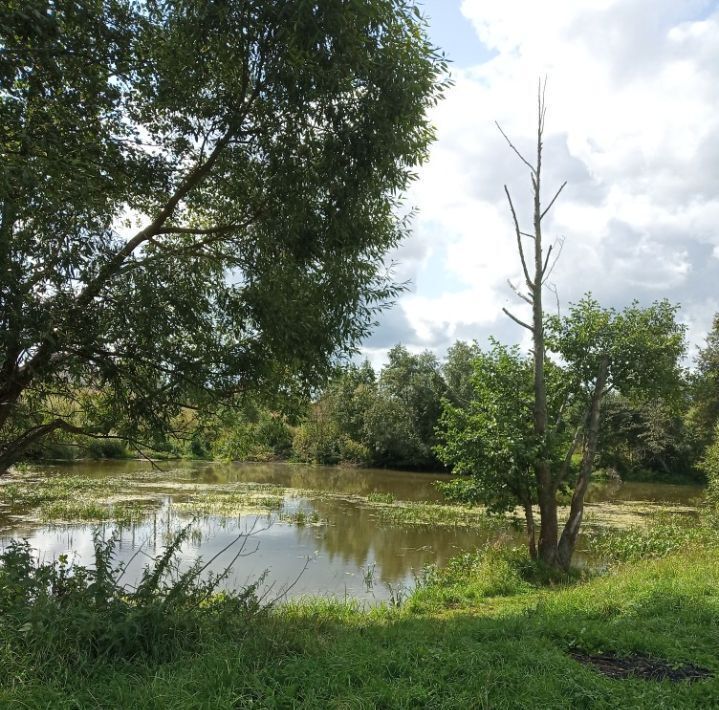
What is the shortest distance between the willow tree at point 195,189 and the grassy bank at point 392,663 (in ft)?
7.69

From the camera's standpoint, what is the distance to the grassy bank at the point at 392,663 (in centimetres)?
388

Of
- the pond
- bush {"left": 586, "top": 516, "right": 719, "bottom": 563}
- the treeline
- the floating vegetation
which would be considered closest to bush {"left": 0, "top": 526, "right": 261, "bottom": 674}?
the pond

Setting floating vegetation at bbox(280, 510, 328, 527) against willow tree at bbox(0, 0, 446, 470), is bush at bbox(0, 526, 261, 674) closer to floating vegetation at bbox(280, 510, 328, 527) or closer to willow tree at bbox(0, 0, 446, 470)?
willow tree at bbox(0, 0, 446, 470)

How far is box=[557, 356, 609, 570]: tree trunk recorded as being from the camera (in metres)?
11.2

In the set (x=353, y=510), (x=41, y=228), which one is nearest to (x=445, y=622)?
(x=41, y=228)

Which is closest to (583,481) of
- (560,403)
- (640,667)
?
(560,403)

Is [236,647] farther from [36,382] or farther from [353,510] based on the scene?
[353,510]

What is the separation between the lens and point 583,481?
37.8ft

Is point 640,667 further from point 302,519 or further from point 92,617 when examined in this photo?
point 302,519

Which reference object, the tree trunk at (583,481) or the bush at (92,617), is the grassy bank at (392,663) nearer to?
the bush at (92,617)

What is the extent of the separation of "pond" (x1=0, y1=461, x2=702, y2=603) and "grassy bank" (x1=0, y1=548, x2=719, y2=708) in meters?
1.20

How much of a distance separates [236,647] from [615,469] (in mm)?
44827

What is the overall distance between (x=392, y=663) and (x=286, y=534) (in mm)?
12475

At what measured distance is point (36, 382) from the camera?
17.6 feet
